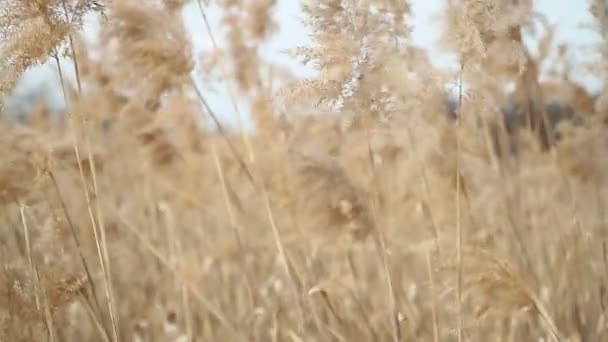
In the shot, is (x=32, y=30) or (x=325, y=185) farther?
(x=325, y=185)

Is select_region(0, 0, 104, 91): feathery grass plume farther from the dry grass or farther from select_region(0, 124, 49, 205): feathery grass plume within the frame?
select_region(0, 124, 49, 205): feathery grass plume

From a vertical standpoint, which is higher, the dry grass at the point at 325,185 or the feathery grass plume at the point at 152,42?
the feathery grass plume at the point at 152,42

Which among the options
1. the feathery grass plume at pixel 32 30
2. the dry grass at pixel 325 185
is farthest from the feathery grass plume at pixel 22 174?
the feathery grass plume at pixel 32 30

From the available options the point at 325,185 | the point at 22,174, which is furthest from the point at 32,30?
the point at 325,185

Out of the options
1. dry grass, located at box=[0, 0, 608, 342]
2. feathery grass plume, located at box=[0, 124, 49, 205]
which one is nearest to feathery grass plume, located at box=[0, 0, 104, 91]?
dry grass, located at box=[0, 0, 608, 342]

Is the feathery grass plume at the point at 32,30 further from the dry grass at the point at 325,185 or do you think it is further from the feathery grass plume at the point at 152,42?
the feathery grass plume at the point at 152,42

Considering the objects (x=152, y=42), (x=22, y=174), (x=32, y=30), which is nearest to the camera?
(x=32, y=30)

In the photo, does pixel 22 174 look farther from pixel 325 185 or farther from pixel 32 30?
pixel 325 185

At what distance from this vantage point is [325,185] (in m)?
1.03

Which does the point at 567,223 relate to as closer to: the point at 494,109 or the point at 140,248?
the point at 494,109

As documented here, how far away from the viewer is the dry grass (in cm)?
94

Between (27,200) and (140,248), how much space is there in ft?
2.78

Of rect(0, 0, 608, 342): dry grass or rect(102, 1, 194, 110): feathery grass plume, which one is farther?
rect(102, 1, 194, 110): feathery grass plume

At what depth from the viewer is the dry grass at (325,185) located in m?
0.94
